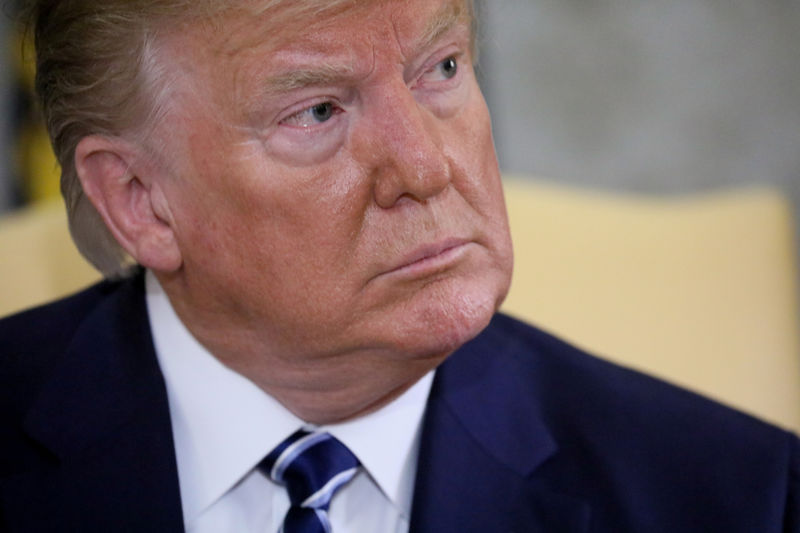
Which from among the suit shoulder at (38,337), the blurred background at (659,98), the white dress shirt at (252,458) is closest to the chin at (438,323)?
the white dress shirt at (252,458)

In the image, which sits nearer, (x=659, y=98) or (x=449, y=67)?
(x=449, y=67)

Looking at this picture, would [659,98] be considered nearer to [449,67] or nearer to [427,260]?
[449,67]

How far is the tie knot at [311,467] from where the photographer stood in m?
1.39

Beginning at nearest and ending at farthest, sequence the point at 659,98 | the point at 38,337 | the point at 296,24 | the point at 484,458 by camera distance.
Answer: the point at 296,24 < the point at 484,458 < the point at 38,337 < the point at 659,98

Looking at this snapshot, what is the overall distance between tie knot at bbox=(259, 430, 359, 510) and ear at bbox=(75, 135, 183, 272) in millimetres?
276

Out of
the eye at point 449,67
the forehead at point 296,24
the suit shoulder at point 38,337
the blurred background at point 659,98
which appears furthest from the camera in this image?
the blurred background at point 659,98

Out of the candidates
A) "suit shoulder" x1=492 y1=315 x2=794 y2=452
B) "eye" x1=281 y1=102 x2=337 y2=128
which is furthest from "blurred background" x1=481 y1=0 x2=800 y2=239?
"eye" x1=281 y1=102 x2=337 y2=128

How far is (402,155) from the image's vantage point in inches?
47.6

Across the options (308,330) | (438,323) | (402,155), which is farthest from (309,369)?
(402,155)

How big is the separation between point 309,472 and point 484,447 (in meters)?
0.23

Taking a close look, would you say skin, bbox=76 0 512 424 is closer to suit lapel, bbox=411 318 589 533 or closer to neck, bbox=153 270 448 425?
neck, bbox=153 270 448 425

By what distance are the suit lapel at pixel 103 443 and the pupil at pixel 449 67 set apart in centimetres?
54

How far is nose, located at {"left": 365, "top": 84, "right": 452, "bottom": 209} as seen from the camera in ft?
3.97

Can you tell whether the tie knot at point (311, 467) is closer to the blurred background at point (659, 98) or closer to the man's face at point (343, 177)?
the man's face at point (343, 177)
